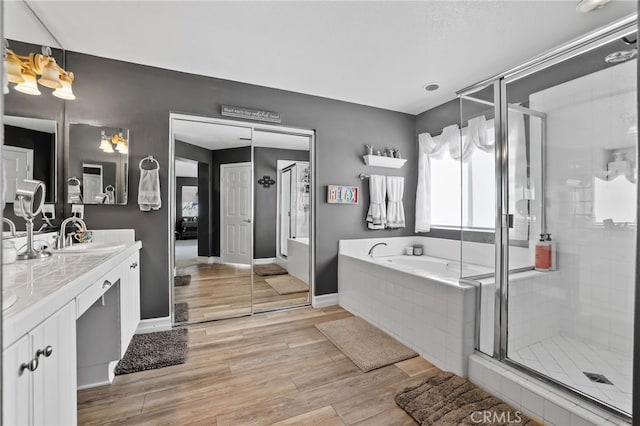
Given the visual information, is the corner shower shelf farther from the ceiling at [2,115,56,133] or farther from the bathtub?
the ceiling at [2,115,56,133]

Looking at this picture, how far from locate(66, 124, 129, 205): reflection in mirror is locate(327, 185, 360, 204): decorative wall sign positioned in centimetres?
212

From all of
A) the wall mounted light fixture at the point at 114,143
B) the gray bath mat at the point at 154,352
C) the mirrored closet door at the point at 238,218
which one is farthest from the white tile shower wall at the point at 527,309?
the wall mounted light fixture at the point at 114,143

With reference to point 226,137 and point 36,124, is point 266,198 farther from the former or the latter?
point 36,124

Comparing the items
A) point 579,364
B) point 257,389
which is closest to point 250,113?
point 257,389

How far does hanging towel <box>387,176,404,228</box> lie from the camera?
12.4 feet

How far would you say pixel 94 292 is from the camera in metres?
1.43

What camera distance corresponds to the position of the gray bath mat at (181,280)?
9.48ft

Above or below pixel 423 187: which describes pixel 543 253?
below

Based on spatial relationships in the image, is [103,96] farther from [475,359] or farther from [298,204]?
[475,359]

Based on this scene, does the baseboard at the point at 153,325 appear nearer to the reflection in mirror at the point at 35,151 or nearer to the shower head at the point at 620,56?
the reflection in mirror at the point at 35,151

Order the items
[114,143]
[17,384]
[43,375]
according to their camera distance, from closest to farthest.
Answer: [17,384] → [43,375] → [114,143]

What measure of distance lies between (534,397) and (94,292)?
245 centimetres

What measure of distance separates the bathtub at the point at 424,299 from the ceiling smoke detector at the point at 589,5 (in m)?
1.72

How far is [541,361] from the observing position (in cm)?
187
